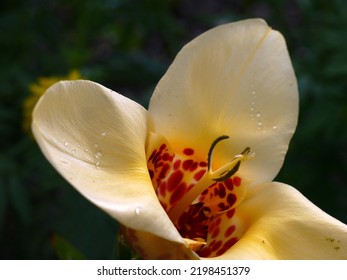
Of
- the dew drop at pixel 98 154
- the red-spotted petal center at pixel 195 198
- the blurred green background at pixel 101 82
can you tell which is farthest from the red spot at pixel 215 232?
the blurred green background at pixel 101 82

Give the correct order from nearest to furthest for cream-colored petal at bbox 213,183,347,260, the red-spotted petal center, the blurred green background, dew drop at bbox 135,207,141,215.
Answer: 1. dew drop at bbox 135,207,141,215
2. cream-colored petal at bbox 213,183,347,260
3. the red-spotted petal center
4. the blurred green background

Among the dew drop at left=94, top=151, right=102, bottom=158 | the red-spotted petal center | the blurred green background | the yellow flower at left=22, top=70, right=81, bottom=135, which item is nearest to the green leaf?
the red-spotted petal center

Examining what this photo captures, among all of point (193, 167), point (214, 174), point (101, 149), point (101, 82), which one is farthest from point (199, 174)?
point (101, 82)

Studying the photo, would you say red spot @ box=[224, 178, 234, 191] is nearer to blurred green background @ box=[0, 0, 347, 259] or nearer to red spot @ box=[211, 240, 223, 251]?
red spot @ box=[211, 240, 223, 251]

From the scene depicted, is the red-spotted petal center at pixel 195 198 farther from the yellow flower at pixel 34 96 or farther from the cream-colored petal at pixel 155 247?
the yellow flower at pixel 34 96

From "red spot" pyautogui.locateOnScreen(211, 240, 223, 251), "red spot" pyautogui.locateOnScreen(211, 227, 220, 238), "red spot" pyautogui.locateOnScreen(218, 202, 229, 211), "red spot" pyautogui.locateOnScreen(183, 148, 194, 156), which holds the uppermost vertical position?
"red spot" pyautogui.locateOnScreen(183, 148, 194, 156)

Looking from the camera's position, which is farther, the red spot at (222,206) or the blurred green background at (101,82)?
the blurred green background at (101,82)

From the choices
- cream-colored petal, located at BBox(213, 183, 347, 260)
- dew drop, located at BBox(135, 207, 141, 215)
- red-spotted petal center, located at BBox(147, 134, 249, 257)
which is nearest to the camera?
dew drop, located at BBox(135, 207, 141, 215)

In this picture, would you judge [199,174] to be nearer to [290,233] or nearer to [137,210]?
[290,233]
